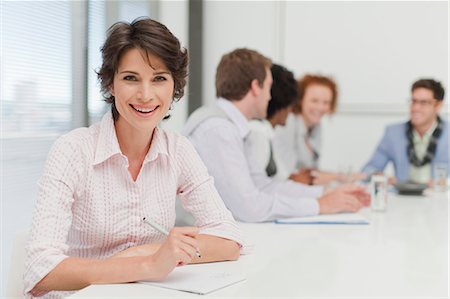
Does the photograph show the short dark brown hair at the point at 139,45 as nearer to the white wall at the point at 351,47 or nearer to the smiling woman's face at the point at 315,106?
the smiling woman's face at the point at 315,106

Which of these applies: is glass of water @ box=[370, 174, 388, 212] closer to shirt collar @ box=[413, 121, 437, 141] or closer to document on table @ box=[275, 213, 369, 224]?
document on table @ box=[275, 213, 369, 224]

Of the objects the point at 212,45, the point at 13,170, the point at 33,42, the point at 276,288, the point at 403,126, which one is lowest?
the point at 276,288

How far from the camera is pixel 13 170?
102 inches

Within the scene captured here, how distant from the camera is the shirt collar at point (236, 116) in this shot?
2.27 meters

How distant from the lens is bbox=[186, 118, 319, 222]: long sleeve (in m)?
2.08

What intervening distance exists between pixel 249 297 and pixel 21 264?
61 cm

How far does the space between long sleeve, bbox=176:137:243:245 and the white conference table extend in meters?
0.12

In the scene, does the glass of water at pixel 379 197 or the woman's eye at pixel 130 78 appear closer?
the woman's eye at pixel 130 78

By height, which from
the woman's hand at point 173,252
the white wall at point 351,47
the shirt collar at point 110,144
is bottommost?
the woman's hand at point 173,252

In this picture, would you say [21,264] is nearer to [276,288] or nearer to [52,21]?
[276,288]

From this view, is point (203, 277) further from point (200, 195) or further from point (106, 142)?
point (106, 142)

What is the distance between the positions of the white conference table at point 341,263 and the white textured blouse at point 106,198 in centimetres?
15

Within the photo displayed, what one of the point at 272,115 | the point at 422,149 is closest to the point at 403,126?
the point at 422,149

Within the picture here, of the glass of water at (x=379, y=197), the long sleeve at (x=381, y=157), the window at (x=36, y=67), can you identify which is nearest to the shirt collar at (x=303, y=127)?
the long sleeve at (x=381, y=157)
